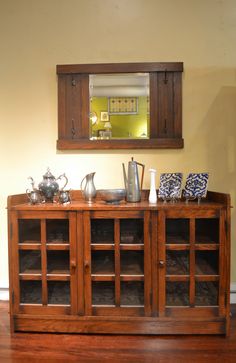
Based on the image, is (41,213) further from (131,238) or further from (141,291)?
(141,291)

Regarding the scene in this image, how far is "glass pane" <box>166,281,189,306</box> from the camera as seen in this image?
1862mm

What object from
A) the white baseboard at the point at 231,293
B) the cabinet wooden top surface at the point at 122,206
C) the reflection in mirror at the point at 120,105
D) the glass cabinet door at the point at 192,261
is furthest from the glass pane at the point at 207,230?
the reflection in mirror at the point at 120,105

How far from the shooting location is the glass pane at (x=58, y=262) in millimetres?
1901

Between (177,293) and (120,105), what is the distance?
1514 mm

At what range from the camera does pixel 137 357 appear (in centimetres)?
164

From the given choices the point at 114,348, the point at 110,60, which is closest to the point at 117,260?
the point at 114,348

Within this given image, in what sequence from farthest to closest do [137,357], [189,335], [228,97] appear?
[228,97], [189,335], [137,357]

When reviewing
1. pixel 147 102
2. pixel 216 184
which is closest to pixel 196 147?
pixel 216 184

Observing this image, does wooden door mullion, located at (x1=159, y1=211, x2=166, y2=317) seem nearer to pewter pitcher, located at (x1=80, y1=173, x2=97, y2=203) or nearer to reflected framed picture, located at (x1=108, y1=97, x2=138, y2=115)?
pewter pitcher, located at (x1=80, y1=173, x2=97, y2=203)

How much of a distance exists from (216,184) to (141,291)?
42.3 inches

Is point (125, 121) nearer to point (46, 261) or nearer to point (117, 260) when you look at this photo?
point (117, 260)

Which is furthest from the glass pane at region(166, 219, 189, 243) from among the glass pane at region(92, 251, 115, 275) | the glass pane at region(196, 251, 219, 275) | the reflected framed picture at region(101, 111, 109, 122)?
the reflected framed picture at region(101, 111, 109, 122)

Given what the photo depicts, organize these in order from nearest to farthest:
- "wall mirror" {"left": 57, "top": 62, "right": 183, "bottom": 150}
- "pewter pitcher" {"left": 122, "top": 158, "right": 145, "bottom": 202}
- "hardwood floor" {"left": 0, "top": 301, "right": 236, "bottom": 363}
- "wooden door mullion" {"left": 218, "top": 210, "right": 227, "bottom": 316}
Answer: "hardwood floor" {"left": 0, "top": 301, "right": 236, "bottom": 363}
"wooden door mullion" {"left": 218, "top": 210, "right": 227, "bottom": 316}
"pewter pitcher" {"left": 122, "top": 158, "right": 145, "bottom": 202}
"wall mirror" {"left": 57, "top": 62, "right": 183, "bottom": 150}

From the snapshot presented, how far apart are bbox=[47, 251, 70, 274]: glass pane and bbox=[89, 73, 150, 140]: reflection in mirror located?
3.25ft
